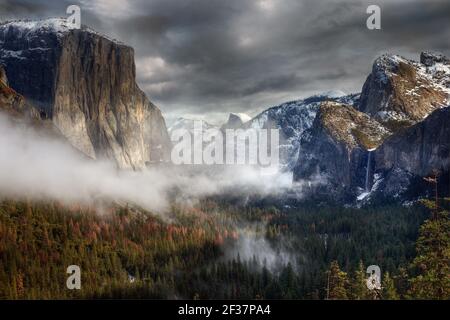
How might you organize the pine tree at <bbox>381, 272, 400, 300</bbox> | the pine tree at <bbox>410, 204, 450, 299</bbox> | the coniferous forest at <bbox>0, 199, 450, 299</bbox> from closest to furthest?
the pine tree at <bbox>410, 204, 450, 299</bbox>, the pine tree at <bbox>381, 272, 400, 300</bbox>, the coniferous forest at <bbox>0, 199, 450, 299</bbox>

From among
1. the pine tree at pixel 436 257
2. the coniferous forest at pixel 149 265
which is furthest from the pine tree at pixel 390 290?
the coniferous forest at pixel 149 265

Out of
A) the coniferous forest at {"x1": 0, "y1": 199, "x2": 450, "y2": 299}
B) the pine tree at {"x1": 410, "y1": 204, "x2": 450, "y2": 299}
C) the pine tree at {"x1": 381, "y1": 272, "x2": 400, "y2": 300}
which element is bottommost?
the coniferous forest at {"x1": 0, "y1": 199, "x2": 450, "y2": 299}

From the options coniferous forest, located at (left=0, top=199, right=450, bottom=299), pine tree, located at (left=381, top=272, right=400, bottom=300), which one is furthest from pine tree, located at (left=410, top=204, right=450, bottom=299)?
coniferous forest, located at (left=0, top=199, right=450, bottom=299)

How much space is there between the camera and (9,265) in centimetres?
14575

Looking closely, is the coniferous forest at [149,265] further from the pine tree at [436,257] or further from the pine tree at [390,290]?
the pine tree at [436,257]

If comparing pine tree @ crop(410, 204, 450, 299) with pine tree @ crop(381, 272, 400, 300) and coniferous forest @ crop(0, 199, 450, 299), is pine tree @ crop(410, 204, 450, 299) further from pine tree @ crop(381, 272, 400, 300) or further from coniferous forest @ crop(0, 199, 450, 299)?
coniferous forest @ crop(0, 199, 450, 299)

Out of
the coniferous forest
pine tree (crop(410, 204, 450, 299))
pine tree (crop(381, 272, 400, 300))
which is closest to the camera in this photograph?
pine tree (crop(410, 204, 450, 299))

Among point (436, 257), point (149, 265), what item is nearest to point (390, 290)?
point (436, 257)

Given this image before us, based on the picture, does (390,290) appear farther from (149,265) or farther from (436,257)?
(149,265)
